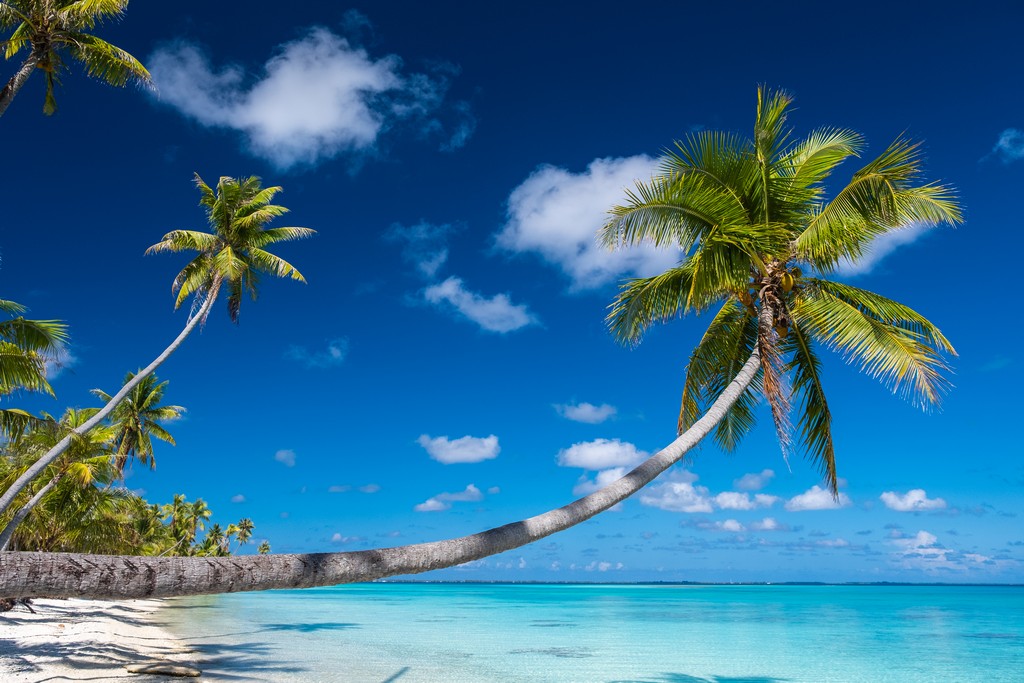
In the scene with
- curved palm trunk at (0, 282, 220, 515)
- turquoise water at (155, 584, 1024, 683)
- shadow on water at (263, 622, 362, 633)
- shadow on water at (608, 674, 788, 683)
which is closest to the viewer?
curved palm trunk at (0, 282, 220, 515)

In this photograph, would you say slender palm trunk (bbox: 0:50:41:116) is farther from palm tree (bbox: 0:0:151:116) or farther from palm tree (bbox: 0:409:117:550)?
palm tree (bbox: 0:409:117:550)

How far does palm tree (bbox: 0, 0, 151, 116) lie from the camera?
959 cm

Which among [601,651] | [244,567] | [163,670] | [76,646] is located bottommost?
[601,651]

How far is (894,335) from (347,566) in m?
7.28

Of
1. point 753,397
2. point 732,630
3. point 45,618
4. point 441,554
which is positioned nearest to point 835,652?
point 732,630

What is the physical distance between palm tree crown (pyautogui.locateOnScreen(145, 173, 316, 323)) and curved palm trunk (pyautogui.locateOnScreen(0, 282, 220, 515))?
1073 mm

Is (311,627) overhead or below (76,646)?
below

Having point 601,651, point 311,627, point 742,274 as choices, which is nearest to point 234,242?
point 742,274

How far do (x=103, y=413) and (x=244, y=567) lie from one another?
11925 mm

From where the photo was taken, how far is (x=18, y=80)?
955 centimetres

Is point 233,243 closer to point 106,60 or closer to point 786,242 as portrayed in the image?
point 106,60

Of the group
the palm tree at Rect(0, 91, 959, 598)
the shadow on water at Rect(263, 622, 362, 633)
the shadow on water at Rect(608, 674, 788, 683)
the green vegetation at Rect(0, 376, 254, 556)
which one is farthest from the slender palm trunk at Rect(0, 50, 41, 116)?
the shadow on water at Rect(263, 622, 362, 633)

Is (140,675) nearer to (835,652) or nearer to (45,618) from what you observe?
(45,618)

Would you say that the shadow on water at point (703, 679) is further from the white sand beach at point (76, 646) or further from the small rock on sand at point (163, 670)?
the white sand beach at point (76, 646)
